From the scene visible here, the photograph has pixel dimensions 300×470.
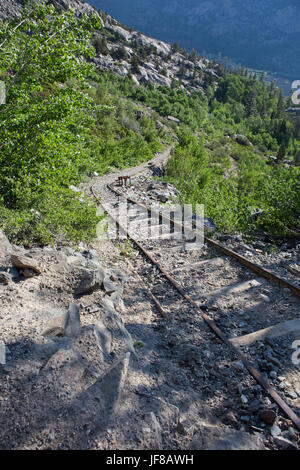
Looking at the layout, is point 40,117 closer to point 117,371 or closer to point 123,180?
point 117,371

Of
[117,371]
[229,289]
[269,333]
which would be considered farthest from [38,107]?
[269,333]

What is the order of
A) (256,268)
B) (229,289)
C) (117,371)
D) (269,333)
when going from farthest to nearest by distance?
(256,268), (229,289), (269,333), (117,371)

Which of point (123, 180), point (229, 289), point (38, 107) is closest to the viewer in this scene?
point (229, 289)

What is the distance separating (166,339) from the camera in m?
4.00

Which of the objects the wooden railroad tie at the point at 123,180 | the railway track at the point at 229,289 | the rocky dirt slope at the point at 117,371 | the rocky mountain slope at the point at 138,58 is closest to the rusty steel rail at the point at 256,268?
the railway track at the point at 229,289

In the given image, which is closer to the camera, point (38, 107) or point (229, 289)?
point (229, 289)

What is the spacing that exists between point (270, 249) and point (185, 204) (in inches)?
161

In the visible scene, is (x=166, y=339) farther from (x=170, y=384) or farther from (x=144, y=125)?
(x=144, y=125)

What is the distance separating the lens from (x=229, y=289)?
5.09 metres

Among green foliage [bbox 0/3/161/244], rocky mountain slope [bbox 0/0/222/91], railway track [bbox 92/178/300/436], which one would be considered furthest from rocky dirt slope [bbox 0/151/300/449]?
rocky mountain slope [bbox 0/0/222/91]

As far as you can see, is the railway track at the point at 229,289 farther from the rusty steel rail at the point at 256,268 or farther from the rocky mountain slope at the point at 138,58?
the rocky mountain slope at the point at 138,58

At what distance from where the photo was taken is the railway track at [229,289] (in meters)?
3.72
